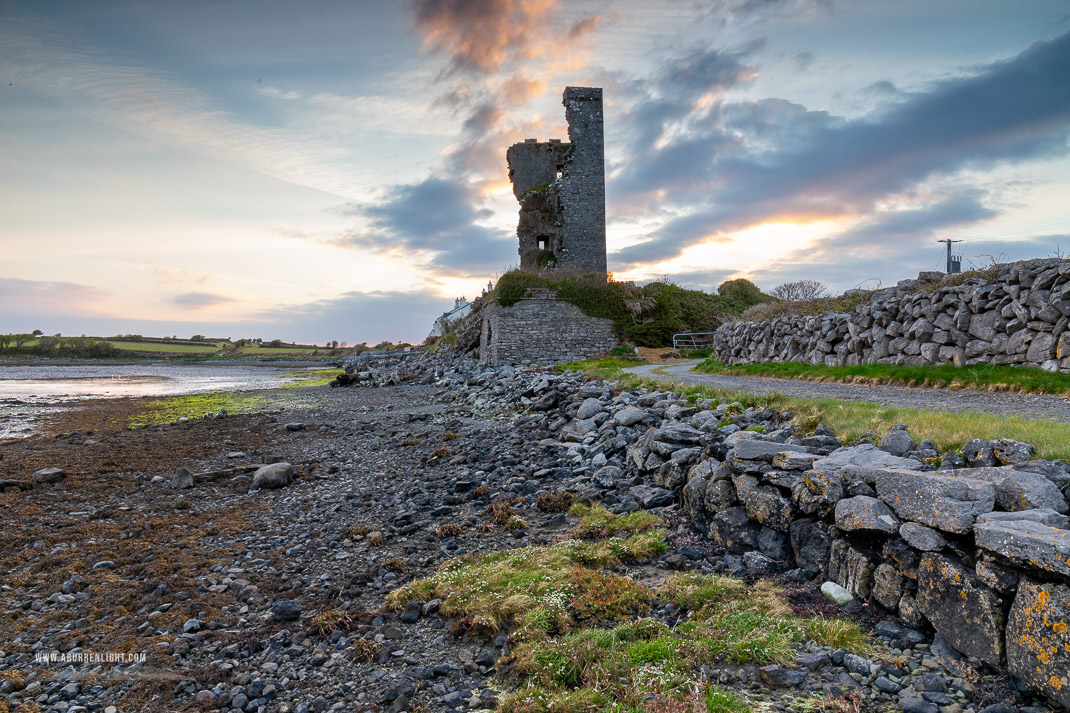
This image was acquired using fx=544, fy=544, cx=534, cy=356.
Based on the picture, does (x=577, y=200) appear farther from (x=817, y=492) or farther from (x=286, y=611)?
(x=286, y=611)

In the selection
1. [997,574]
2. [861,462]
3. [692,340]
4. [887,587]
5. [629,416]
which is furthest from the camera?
[692,340]

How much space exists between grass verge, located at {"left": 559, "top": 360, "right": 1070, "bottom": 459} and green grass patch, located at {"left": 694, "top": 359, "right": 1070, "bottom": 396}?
2.96m

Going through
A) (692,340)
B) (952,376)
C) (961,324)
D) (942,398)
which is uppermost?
(961,324)

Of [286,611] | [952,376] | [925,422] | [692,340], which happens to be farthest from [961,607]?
[692,340]

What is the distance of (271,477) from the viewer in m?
10.3

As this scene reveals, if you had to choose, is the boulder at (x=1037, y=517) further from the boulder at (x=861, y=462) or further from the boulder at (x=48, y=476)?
the boulder at (x=48, y=476)

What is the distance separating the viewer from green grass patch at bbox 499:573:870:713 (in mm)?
3639

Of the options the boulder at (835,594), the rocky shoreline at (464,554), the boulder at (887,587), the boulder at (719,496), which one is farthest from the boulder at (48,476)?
the boulder at (887,587)

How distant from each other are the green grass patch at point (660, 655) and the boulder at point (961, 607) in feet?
1.81

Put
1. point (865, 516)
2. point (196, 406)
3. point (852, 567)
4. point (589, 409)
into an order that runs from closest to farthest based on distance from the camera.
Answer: point (865, 516), point (852, 567), point (589, 409), point (196, 406)

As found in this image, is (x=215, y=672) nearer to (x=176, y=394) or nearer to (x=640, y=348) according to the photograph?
(x=640, y=348)

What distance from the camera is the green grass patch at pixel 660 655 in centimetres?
364

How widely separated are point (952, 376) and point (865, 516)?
296 inches

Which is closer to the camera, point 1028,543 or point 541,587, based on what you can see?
point 1028,543
